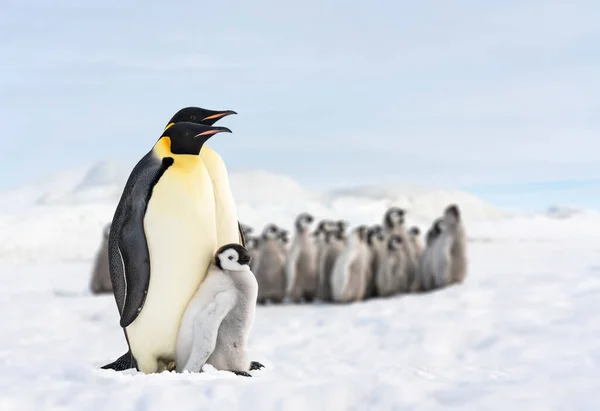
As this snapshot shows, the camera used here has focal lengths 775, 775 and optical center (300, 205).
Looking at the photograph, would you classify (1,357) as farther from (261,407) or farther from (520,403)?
(520,403)

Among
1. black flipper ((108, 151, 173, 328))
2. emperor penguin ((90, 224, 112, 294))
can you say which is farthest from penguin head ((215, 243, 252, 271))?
emperor penguin ((90, 224, 112, 294))

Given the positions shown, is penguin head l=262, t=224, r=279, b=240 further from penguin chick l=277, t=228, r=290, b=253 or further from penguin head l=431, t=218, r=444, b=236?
penguin head l=431, t=218, r=444, b=236

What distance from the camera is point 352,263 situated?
8117 millimetres

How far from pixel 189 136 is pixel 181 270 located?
0.62 m

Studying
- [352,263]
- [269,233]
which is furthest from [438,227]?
[269,233]

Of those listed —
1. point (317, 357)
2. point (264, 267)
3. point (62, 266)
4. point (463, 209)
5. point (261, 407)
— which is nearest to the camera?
point (261, 407)

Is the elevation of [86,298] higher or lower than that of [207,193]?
lower

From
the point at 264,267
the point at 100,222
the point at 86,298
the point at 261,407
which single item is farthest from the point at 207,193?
the point at 100,222

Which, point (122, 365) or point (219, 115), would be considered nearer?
point (219, 115)

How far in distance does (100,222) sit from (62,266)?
21.3ft

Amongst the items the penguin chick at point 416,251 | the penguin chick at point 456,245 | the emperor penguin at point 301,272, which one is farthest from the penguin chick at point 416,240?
the emperor penguin at point 301,272

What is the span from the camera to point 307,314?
24.1ft

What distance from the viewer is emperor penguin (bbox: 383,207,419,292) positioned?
338 inches

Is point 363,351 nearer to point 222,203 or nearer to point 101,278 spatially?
point 222,203
